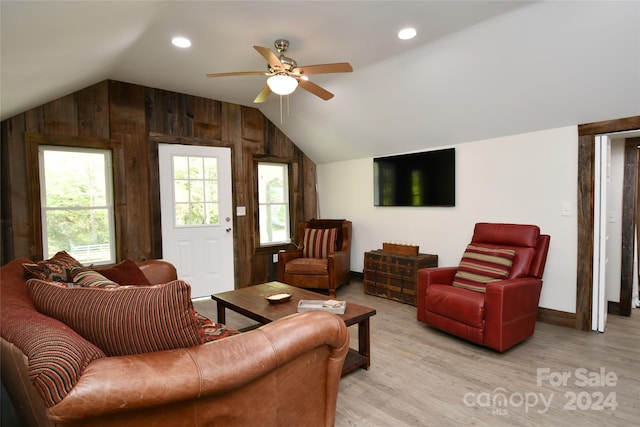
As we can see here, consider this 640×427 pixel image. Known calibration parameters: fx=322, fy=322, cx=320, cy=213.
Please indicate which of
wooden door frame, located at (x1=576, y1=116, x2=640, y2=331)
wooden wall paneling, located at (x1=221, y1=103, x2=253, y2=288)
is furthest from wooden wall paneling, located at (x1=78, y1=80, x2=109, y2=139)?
wooden door frame, located at (x1=576, y1=116, x2=640, y2=331)

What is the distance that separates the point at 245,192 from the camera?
4645 mm

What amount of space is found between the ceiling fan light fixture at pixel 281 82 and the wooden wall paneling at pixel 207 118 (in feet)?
7.10

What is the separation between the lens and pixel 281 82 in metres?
2.44

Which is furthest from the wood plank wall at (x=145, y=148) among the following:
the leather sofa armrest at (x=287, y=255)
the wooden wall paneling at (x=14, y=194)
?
the leather sofa armrest at (x=287, y=255)

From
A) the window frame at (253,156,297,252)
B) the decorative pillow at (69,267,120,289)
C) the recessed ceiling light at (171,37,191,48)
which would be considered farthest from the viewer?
the window frame at (253,156,297,252)

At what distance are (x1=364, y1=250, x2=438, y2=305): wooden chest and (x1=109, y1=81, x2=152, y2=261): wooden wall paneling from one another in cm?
274

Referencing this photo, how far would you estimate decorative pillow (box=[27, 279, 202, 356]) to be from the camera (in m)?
0.99

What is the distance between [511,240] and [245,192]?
334 centimetres

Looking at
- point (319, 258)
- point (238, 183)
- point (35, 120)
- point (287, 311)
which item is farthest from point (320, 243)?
point (35, 120)

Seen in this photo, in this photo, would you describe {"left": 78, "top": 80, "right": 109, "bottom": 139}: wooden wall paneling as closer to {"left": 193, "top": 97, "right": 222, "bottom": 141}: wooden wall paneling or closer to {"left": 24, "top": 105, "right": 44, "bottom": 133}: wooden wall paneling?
{"left": 24, "top": 105, "right": 44, "bottom": 133}: wooden wall paneling

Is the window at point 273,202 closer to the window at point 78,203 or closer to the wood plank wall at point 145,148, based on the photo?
the wood plank wall at point 145,148

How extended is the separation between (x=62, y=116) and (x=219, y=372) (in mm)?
3657

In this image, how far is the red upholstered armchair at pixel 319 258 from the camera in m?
4.13

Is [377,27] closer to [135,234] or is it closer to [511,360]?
[511,360]
